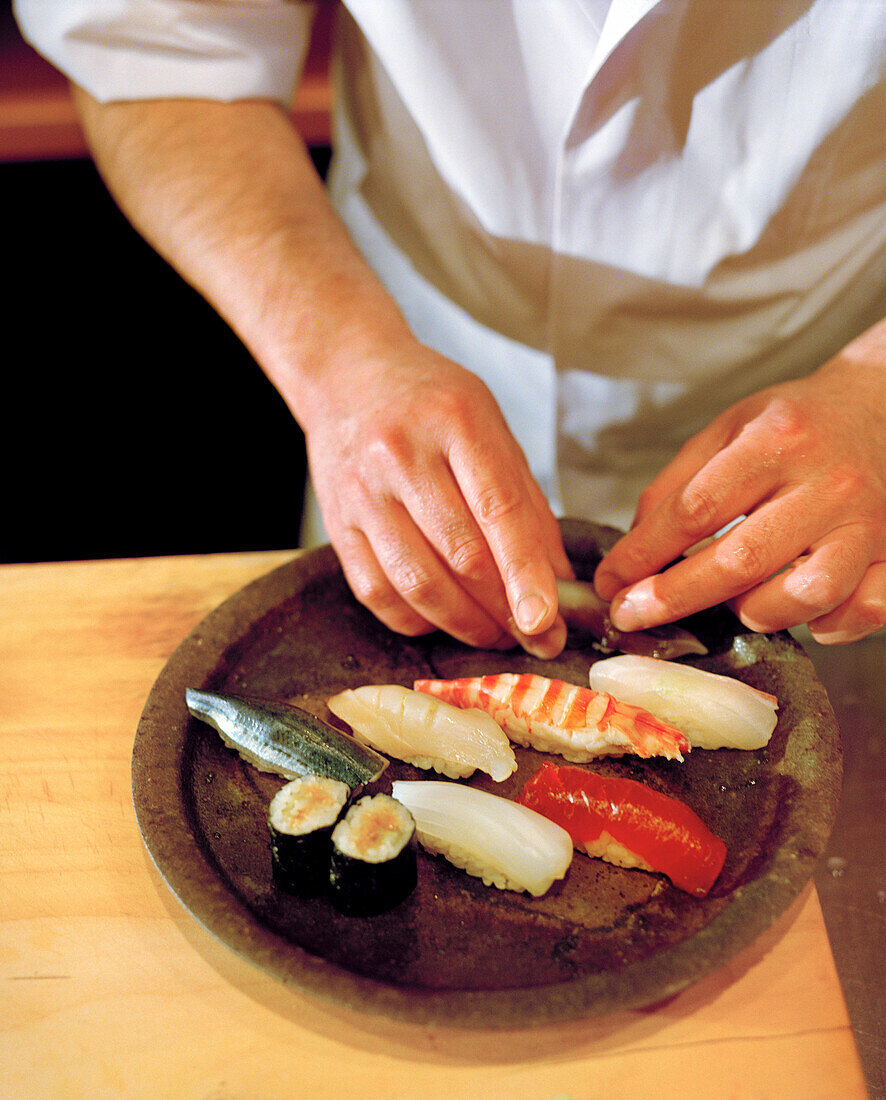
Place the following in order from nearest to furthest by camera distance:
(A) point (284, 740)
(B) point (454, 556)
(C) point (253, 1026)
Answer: (C) point (253, 1026)
(A) point (284, 740)
(B) point (454, 556)

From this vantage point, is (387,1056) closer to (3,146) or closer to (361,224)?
(361,224)

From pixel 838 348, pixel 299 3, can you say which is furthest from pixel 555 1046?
pixel 299 3

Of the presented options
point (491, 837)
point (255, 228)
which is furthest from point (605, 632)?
point (255, 228)

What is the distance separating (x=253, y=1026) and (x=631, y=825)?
0.44m

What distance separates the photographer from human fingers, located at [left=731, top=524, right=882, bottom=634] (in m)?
1.13

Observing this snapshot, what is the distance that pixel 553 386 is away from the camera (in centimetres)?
166

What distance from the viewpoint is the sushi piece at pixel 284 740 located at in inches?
41.8

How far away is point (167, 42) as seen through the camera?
1.53m

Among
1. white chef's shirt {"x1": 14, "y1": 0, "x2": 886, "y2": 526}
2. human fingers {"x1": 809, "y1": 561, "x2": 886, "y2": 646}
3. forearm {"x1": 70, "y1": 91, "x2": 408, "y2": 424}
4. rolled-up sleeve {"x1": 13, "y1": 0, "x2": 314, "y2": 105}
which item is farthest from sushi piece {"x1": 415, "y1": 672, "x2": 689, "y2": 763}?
rolled-up sleeve {"x1": 13, "y1": 0, "x2": 314, "y2": 105}

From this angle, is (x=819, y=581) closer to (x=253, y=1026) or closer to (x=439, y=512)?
(x=439, y=512)

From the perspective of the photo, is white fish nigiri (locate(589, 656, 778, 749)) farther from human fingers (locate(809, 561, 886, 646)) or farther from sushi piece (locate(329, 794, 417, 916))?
sushi piece (locate(329, 794, 417, 916))

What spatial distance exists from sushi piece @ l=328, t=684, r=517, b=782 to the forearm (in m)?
0.48

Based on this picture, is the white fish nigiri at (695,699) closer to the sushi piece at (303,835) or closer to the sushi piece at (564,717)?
the sushi piece at (564,717)

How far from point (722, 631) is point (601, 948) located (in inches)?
21.3
